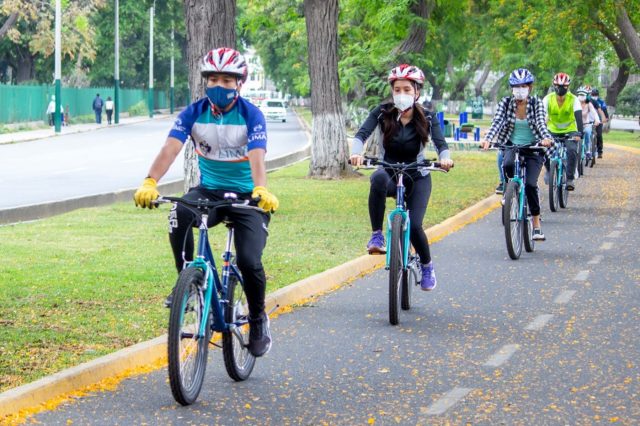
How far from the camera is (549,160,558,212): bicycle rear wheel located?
1919 centimetres

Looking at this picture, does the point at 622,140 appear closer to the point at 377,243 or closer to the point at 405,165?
the point at 377,243

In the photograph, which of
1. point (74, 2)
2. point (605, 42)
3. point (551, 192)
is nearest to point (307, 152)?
point (551, 192)

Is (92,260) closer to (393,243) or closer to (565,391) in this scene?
(393,243)

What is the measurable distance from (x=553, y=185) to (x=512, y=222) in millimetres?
5911

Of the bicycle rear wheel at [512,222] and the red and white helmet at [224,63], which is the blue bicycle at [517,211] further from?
the red and white helmet at [224,63]

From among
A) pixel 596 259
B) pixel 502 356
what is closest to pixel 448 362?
pixel 502 356

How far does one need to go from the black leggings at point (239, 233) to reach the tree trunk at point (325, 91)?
17.9 metres

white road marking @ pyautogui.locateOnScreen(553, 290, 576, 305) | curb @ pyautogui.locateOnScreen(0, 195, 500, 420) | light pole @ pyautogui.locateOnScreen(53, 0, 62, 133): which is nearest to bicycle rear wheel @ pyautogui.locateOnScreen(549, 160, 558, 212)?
white road marking @ pyautogui.locateOnScreen(553, 290, 576, 305)

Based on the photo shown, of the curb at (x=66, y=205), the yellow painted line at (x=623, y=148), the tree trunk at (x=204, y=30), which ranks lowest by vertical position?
the yellow painted line at (x=623, y=148)

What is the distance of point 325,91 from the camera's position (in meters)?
25.5

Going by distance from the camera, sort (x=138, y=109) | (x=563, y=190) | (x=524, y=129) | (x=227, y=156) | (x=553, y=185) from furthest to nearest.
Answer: (x=138, y=109) → (x=563, y=190) → (x=553, y=185) → (x=524, y=129) → (x=227, y=156)

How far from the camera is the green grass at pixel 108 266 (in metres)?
8.43

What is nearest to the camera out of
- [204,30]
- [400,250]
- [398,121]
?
[400,250]

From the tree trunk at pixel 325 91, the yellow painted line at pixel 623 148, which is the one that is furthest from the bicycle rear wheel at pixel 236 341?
the yellow painted line at pixel 623 148
